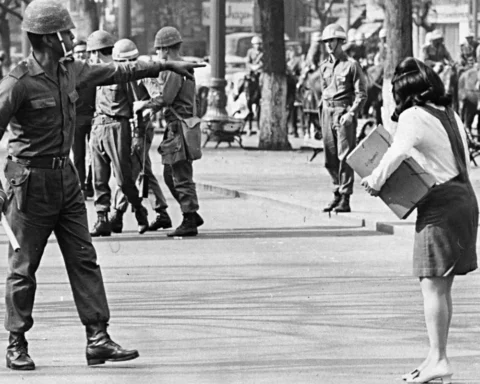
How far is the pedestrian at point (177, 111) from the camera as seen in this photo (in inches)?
574

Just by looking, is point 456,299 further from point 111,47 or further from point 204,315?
point 111,47

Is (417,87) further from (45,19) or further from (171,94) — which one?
(171,94)

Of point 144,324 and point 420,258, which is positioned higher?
point 420,258

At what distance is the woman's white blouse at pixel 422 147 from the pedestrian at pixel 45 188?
1724 millimetres

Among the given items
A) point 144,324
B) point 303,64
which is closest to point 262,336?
point 144,324

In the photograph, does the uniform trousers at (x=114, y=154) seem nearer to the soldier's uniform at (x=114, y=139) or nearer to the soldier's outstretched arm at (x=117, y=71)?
the soldier's uniform at (x=114, y=139)

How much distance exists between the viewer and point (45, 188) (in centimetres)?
841

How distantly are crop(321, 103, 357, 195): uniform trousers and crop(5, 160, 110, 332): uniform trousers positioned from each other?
8246mm

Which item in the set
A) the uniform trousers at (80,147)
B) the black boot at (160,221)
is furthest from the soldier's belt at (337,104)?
the uniform trousers at (80,147)

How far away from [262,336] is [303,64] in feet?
91.3

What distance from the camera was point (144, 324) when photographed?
9.77m

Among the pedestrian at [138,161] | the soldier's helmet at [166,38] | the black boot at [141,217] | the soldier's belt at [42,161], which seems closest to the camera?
the soldier's belt at [42,161]

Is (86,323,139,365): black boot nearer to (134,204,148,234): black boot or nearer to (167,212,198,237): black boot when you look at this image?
A: (167,212,198,237): black boot

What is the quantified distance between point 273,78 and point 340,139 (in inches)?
431
